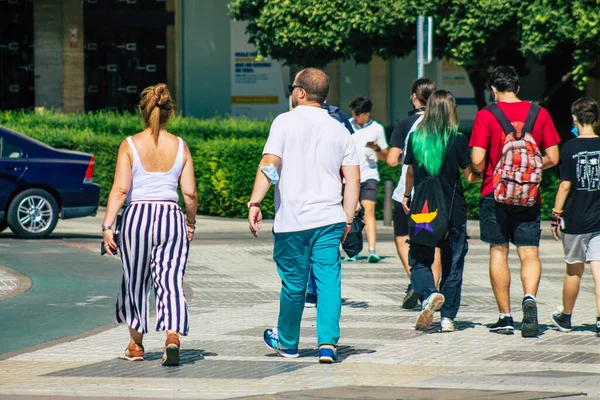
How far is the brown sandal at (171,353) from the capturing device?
730 centimetres

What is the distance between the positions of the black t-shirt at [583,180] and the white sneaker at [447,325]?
42.9 inches

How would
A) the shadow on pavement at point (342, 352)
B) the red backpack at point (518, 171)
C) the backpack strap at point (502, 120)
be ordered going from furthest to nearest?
the backpack strap at point (502, 120)
the red backpack at point (518, 171)
the shadow on pavement at point (342, 352)

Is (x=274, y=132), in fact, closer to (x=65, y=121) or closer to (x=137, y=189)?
(x=137, y=189)

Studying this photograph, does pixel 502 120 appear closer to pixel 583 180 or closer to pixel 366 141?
pixel 583 180

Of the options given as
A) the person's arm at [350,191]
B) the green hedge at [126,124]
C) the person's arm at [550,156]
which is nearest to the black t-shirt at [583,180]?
the person's arm at [550,156]

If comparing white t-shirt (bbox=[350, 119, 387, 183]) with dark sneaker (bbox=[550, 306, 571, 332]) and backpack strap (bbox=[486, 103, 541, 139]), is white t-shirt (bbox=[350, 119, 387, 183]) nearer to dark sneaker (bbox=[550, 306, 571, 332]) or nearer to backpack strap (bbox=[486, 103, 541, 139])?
backpack strap (bbox=[486, 103, 541, 139])

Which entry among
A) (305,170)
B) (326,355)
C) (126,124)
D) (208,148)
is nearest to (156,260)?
(305,170)

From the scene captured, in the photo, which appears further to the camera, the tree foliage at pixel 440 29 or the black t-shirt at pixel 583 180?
the tree foliage at pixel 440 29

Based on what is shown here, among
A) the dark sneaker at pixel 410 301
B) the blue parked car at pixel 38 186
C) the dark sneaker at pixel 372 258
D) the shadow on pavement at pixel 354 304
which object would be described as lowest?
the dark sneaker at pixel 372 258

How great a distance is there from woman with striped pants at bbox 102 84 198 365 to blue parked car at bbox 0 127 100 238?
27.4 ft

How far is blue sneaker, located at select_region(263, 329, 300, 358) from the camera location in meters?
→ 7.61

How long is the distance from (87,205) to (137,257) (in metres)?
8.76

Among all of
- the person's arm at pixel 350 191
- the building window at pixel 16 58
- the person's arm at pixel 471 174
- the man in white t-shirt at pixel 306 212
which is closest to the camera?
the man in white t-shirt at pixel 306 212

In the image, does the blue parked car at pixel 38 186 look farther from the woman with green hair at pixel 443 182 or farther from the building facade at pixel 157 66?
the building facade at pixel 157 66
